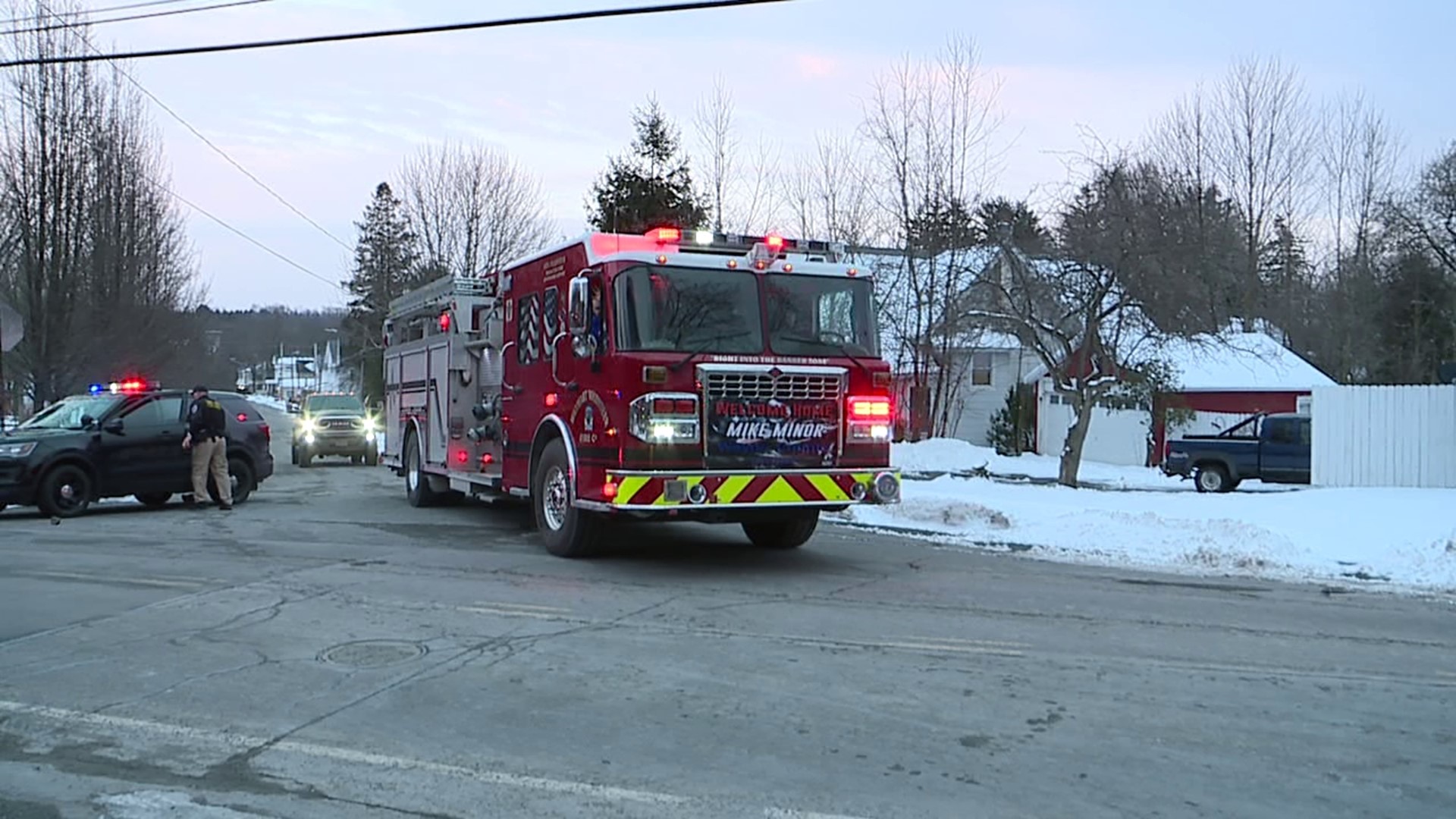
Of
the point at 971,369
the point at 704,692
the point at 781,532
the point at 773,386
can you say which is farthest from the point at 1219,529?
the point at 971,369

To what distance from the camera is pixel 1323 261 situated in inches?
1903

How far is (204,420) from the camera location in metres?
16.1

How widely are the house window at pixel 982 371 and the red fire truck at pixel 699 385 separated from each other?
1127 inches

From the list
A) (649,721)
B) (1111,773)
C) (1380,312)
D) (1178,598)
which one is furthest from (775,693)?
(1380,312)

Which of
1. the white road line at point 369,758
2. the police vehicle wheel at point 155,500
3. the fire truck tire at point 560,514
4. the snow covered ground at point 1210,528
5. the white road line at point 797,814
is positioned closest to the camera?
the white road line at point 797,814

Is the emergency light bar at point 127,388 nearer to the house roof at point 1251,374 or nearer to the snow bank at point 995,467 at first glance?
the snow bank at point 995,467

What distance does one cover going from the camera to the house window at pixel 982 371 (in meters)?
39.8

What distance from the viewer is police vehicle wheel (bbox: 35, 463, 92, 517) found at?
15.1 meters

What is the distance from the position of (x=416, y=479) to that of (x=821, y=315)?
8096 millimetres

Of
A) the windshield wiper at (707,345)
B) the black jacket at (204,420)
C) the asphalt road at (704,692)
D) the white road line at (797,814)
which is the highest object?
the windshield wiper at (707,345)

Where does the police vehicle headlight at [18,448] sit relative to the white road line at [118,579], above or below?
above

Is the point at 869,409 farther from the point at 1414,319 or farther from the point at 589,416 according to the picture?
the point at 1414,319

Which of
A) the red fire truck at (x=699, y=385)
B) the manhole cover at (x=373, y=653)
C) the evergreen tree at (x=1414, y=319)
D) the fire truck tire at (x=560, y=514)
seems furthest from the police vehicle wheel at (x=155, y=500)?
the evergreen tree at (x=1414, y=319)

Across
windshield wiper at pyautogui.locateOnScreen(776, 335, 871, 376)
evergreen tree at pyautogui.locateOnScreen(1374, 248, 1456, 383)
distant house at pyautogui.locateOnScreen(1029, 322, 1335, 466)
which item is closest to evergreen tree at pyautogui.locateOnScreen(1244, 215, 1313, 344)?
evergreen tree at pyautogui.locateOnScreen(1374, 248, 1456, 383)
